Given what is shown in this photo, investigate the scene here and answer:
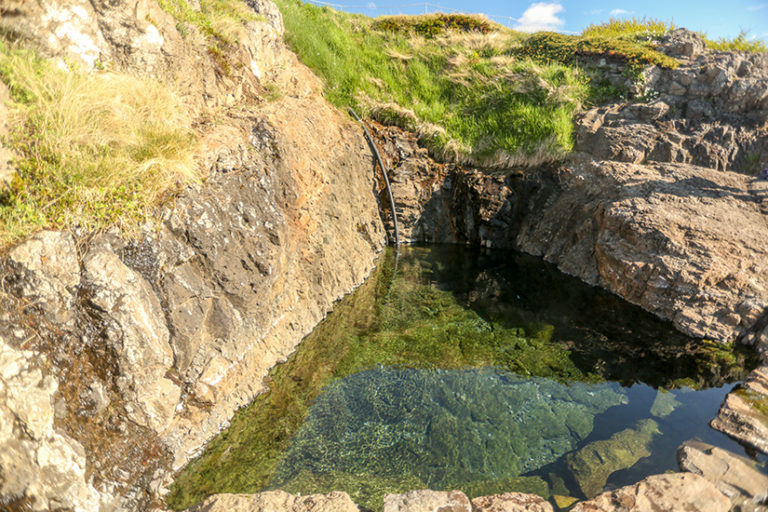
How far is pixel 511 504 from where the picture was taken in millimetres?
3611

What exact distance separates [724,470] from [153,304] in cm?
604

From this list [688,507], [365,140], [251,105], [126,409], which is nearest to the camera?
[688,507]

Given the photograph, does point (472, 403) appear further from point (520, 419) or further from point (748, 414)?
point (748, 414)

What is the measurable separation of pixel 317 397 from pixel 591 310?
236 inches

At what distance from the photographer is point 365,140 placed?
12.2 metres

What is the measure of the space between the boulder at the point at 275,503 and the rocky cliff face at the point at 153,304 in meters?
0.73

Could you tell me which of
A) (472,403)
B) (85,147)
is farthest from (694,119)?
(85,147)

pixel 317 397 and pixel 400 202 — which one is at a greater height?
pixel 400 202

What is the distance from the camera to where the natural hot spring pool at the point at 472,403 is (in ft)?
14.2

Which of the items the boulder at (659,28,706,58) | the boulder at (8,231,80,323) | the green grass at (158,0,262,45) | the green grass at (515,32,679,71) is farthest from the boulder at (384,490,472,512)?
the boulder at (659,28,706,58)

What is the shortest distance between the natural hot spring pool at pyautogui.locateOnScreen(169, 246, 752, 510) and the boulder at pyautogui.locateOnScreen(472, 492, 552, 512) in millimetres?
508

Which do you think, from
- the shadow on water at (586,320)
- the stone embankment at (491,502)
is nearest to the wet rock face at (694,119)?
the shadow on water at (586,320)

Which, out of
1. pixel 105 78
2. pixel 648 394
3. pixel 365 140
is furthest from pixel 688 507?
pixel 365 140

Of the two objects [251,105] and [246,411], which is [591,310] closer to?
[246,411]
